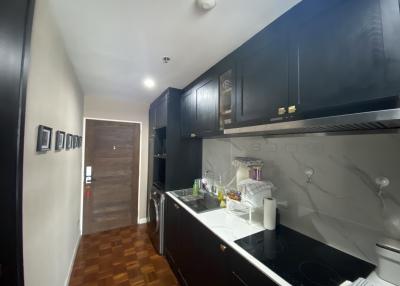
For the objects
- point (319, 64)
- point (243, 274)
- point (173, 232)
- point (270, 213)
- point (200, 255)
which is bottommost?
point (173, 232)

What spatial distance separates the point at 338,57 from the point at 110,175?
341 centimetres

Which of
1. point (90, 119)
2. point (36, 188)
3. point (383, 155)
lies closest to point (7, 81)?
point (36, 188)

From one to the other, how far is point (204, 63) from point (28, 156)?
158cm

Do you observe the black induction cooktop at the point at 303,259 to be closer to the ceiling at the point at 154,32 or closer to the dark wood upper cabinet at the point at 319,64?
the dark wood upper cabinet at the point at 319,64

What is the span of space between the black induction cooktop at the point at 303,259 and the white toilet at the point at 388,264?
51 mm

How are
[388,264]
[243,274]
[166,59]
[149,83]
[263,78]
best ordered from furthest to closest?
[149,83] → [166,59] → [263,78] → [243,274] → [388,264]

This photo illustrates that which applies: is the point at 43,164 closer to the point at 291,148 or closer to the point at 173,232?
the point at 173,232

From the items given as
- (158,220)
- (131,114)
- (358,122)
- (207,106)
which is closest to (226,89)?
(207,106)

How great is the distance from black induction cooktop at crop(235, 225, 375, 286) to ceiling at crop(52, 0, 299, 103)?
4.94 ft

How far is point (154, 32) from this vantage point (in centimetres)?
128

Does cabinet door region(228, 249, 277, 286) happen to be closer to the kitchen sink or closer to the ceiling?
the kitchen sink

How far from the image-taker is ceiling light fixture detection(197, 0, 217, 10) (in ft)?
3.23

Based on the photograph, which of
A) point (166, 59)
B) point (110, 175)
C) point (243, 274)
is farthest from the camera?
point (110, 175)

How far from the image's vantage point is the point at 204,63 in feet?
5.82
